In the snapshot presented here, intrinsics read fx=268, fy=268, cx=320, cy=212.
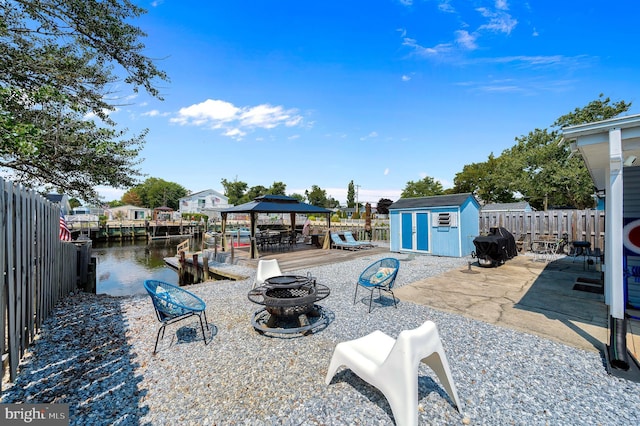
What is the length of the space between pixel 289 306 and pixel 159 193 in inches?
2952

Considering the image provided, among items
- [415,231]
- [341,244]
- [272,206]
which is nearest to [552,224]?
[415,231]

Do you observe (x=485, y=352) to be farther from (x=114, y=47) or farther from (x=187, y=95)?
(x=187, y=95)

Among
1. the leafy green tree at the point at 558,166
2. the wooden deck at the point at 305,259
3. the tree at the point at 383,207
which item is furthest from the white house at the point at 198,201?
the leafy green tree at the point at 558,166

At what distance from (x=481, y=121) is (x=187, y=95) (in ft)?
45.4

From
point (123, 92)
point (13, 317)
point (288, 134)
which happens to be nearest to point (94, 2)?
point (123, 92)

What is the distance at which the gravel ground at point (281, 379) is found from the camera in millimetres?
2232

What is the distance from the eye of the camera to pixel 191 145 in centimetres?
1515

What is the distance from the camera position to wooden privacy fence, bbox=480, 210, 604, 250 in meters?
10.4

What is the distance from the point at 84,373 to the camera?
2.88m

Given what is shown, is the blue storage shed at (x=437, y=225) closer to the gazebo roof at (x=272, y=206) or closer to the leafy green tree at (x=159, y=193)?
the gazebo roof at (x=272, y=206)

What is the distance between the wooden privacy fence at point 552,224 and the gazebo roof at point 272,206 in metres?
7.89

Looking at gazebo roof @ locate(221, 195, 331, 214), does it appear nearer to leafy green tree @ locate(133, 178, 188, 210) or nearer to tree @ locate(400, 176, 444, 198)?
tree @ locate(400, 176, 444, 198)

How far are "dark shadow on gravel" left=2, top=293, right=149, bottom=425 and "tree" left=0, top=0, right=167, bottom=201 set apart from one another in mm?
2715

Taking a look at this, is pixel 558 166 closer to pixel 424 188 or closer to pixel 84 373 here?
pixel 84 373
